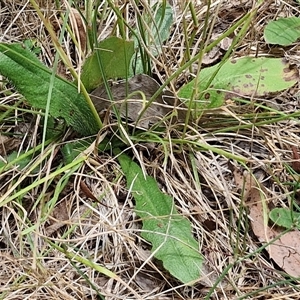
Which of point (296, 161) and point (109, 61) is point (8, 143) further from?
point (296, 161)

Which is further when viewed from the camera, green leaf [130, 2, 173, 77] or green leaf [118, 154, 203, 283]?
green leaf [130, 2, 173, 77]

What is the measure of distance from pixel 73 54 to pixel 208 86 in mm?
348

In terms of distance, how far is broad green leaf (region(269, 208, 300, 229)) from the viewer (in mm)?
1075

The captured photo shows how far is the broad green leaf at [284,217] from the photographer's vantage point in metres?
1.08

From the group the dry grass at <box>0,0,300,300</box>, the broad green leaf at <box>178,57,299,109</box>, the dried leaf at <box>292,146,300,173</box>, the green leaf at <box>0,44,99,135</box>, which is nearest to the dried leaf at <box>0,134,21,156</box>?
the dry grass at <box>0,0,300,300</box>

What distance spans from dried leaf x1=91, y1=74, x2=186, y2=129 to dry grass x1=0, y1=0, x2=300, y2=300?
0.13 ft

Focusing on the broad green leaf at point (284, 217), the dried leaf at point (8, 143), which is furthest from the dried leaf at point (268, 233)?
the dried leaf at point (8, 143)

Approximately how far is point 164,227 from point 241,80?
355 millimetres

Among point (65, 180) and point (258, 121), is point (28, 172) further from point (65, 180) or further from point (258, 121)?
point (258, 121)

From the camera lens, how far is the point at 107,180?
1132mm

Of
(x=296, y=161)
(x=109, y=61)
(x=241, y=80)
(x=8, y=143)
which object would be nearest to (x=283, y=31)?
(x=241, y=80)

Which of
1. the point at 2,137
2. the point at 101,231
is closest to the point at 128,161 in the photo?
the point at 101,231

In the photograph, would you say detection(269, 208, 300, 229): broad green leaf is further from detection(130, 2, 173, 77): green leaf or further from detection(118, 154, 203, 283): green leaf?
detection(130, 2, 173, 77): green leaf

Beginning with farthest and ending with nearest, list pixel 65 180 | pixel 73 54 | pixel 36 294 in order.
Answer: pixel 73 54
pixel 65 180
pixel 36 294
